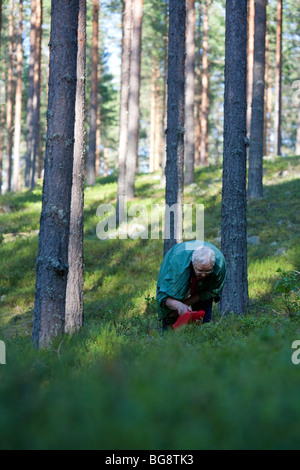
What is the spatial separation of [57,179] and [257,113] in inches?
468

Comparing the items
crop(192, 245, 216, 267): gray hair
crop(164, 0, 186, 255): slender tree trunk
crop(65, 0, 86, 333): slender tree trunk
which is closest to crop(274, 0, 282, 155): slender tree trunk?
crop(164, 0, 186, 255): slender tree trunk

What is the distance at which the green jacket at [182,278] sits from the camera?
247 inches

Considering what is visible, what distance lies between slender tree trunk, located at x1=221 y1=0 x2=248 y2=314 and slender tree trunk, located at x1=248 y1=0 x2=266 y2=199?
7448 millimetres

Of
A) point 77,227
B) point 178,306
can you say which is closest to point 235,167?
point 77,227

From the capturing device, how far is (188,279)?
631cm

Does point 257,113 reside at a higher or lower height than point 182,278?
higher

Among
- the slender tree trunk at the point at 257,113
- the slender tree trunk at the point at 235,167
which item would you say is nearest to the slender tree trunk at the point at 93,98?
the slender tree trunk at the point at 257,113

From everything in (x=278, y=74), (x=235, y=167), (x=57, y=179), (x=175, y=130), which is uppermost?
(x=278, y=74)

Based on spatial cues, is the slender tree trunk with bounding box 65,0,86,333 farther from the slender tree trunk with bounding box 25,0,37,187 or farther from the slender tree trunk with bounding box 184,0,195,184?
the slender tree trunk with bounding box 25,0,37,187

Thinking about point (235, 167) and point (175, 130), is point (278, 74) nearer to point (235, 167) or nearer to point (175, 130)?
point (175, 130)

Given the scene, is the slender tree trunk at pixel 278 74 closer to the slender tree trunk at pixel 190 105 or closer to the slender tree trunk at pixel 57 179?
the slender tree trunk at pixel 190 105
